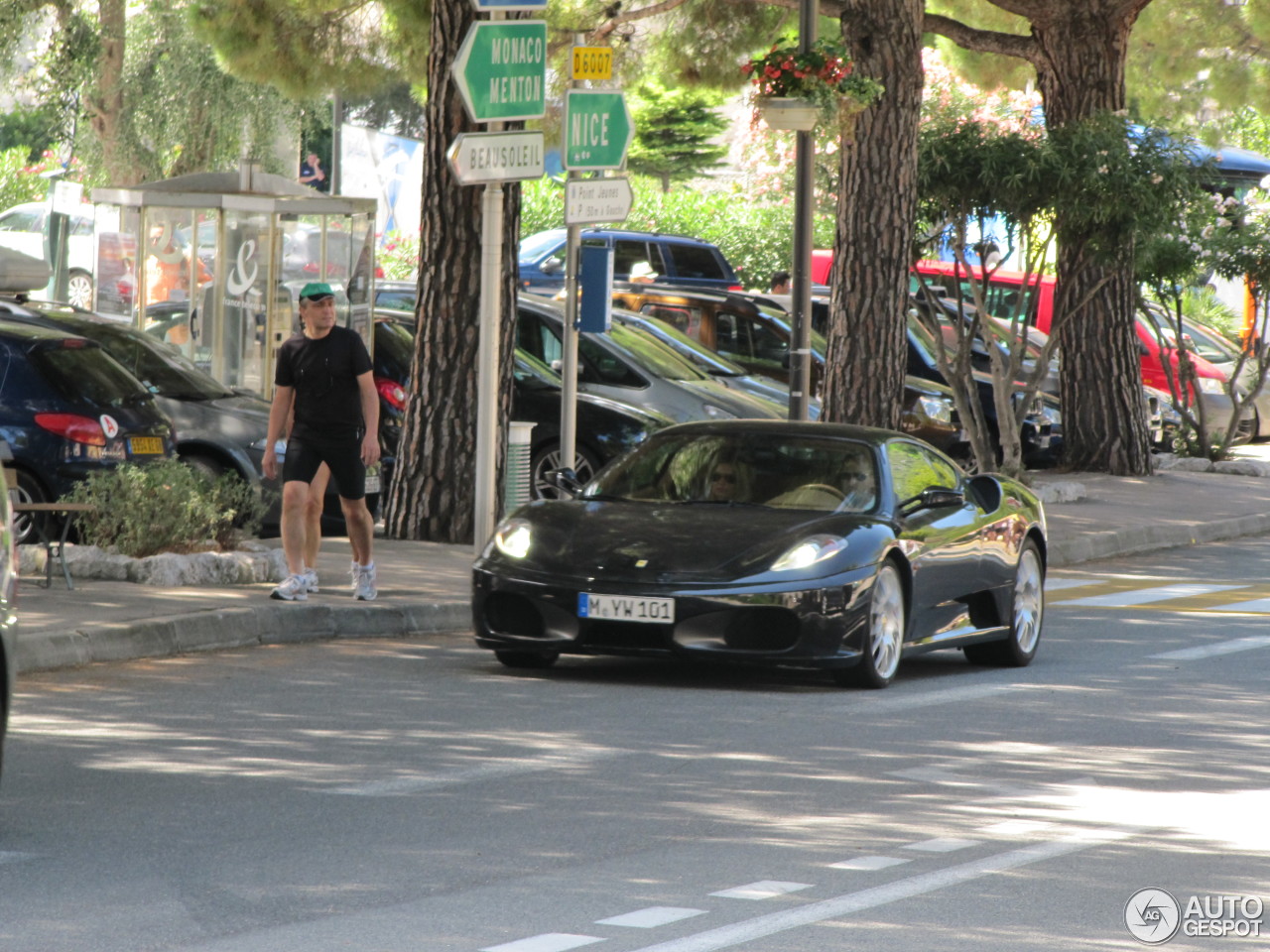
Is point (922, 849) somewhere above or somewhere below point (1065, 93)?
below

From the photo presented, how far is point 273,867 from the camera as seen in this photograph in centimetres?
611

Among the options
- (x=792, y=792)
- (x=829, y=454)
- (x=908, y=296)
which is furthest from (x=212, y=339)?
(x=792, y=792)

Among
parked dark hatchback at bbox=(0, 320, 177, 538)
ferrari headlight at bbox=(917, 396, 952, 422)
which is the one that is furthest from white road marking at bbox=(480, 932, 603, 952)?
ferrari headlight at bbox=(917, 396, 952, 422)

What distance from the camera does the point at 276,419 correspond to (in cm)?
1186

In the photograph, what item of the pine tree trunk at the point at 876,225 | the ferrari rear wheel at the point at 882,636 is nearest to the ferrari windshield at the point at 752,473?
the ferrari rear wheel at the point at 882,636

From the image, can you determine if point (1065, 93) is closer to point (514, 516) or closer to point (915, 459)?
point (915, 459)

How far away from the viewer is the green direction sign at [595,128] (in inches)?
549

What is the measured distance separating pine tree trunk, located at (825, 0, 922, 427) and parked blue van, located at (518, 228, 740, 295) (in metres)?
9.32

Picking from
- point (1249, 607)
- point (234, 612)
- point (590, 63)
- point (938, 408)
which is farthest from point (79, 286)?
point (234, 612)

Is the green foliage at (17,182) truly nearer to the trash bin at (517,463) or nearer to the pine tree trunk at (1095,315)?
the pine tree trunk at (1095,315)

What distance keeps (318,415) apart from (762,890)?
6.32 metres

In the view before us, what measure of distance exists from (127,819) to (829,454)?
489 cm

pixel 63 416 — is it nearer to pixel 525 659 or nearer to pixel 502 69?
pixel 502 69

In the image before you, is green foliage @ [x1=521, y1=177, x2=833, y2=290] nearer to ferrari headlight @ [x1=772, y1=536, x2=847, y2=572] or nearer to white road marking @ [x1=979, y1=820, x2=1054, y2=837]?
ferrari headlight @ [x1=772, y1=536, x2=847, y2=572]
